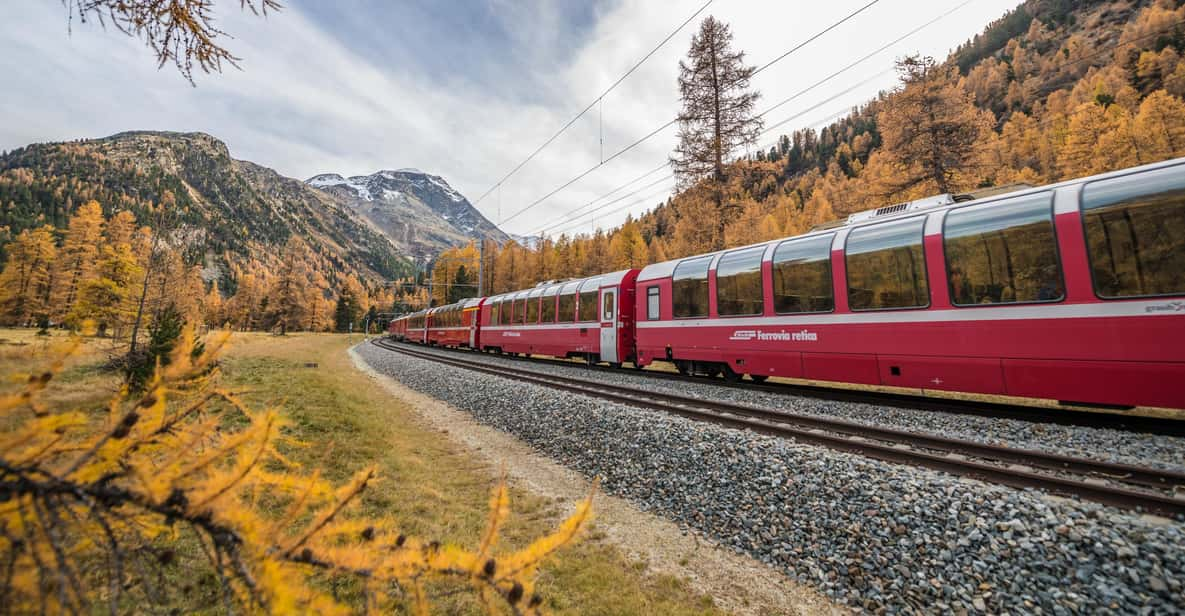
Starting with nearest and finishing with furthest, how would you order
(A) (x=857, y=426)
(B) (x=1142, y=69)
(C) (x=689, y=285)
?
(A) (x=857, y=426), (C) (x=689, y=285), (B) (x=1142, y=69)

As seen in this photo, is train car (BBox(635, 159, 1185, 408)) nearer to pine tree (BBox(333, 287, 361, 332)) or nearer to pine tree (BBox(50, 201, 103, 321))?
pine tree (BBox(50, 201, 103, 321))

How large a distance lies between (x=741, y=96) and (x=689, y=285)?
13.4 m

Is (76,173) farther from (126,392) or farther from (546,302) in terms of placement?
(126,392)

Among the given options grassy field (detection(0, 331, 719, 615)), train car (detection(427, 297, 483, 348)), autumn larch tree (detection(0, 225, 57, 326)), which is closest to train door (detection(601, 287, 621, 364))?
grassy field (detection(0, 331, 719, 615))

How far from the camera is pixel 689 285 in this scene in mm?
12688

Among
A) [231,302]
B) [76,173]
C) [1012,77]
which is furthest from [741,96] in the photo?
[76,173]

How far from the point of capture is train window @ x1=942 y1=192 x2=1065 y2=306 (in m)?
6.75

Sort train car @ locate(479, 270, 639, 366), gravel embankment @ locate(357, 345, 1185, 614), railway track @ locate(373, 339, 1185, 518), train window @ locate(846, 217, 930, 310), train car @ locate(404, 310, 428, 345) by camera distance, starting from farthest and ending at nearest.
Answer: train car @ locate(404, 310, 428, 345), train car @ locate(479, 270, 639, 366), train window @ locate(846, 217, 930, 310), railway track @ locate(373, 339, 1185, 518), gravel embankment @ locate(357, 345, 1185, 614)

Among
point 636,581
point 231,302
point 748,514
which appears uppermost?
point 231,302

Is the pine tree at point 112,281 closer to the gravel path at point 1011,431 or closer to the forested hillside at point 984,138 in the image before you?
the forested hillside at point 984,138

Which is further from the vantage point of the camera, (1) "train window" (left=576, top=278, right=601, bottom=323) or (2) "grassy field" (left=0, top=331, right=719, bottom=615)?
(1) "train window" (left=576, top=278, right=601, bottom=323)

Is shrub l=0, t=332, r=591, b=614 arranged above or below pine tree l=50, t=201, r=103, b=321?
below

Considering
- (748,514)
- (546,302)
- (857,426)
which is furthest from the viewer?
(546,302)

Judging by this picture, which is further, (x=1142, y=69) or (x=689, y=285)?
(x=1142, y=69)
